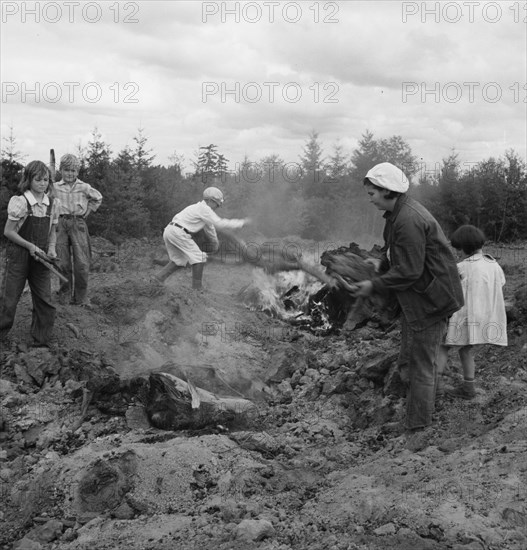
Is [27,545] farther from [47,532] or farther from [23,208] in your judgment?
[23,208]

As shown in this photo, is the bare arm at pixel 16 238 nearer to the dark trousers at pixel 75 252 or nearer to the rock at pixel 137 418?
the dark trousers at pixel 75 252

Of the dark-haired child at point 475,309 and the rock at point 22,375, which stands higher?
the dark-haired child at point 475,309

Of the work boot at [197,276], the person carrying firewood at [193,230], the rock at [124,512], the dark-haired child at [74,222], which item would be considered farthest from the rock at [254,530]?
the work boot at [197,276]

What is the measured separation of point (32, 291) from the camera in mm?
6918

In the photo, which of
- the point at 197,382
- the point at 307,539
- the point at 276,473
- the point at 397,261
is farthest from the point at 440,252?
the point at 197,382

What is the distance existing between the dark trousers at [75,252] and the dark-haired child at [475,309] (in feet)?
15.7

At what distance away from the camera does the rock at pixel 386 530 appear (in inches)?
136

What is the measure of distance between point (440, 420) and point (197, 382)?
7.61ft

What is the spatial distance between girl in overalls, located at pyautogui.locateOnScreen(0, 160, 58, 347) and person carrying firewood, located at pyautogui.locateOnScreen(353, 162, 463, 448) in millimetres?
3553

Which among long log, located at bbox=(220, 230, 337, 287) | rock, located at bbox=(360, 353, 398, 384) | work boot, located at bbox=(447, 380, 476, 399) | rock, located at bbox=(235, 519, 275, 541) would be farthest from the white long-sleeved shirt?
rock, located at bbox=(235, 519, 275, 541)

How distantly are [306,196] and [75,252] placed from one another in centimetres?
1158

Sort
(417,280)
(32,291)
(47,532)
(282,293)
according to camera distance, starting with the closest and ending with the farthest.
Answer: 1. (47,532)
2. (417,280)
3. (32,291)
4. (282,293)

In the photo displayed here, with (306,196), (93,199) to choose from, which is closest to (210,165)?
(306,196)

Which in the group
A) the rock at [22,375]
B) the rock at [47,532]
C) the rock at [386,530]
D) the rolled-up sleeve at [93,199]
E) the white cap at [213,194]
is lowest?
the rock at [47,532]
